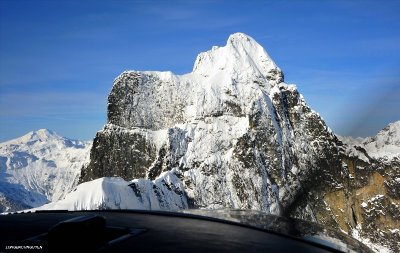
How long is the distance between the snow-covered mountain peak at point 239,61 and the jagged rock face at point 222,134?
326mm

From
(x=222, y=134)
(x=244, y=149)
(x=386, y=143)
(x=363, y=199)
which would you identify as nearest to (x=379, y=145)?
(x=386, y=143)

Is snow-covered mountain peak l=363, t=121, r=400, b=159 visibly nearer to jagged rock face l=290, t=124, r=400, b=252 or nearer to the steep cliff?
jagged rock face l=290, t=124, r=400, b=252

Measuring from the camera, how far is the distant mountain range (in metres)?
136

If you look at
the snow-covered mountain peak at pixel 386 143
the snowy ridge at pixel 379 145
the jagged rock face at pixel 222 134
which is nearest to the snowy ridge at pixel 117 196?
the jagged rock face at pixel 222 134

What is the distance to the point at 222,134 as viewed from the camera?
474ft

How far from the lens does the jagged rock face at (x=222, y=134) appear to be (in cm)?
13538

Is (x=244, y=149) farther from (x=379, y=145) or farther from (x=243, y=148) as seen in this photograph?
(x=379, y=145)

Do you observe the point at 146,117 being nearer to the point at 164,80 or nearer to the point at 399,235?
the point at 164,80

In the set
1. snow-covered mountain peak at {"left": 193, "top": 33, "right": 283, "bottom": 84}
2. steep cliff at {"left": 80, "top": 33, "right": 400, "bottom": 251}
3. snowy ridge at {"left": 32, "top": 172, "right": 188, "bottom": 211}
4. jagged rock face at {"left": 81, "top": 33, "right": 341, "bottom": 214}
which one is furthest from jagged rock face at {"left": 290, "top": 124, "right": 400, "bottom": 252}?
snowy ridge at {"left": 32, "top": 172, "right": 188, "bottom": 211}

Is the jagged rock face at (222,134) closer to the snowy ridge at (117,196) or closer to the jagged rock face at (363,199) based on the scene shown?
the jagged rock face at (363,199)

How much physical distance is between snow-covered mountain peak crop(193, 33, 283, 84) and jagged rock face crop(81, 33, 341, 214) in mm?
326

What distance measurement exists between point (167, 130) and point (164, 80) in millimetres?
19536

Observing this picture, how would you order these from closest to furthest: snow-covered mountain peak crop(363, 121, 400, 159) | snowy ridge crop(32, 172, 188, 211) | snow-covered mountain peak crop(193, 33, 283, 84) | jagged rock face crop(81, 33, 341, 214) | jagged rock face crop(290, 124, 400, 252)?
snowy ridge crop(32, 172, 188, 211), jagged rock face crop(81, 33, 341, 214), jagged rock face crop(290, 124, 400, 252), snow-covered mountain peak crop(193, 33, 283, 84), snow-covered mountain peak crop(363, 121, 400, 159)

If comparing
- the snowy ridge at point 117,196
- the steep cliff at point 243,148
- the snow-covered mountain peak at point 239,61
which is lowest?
the snowy ridge at point 117,196
